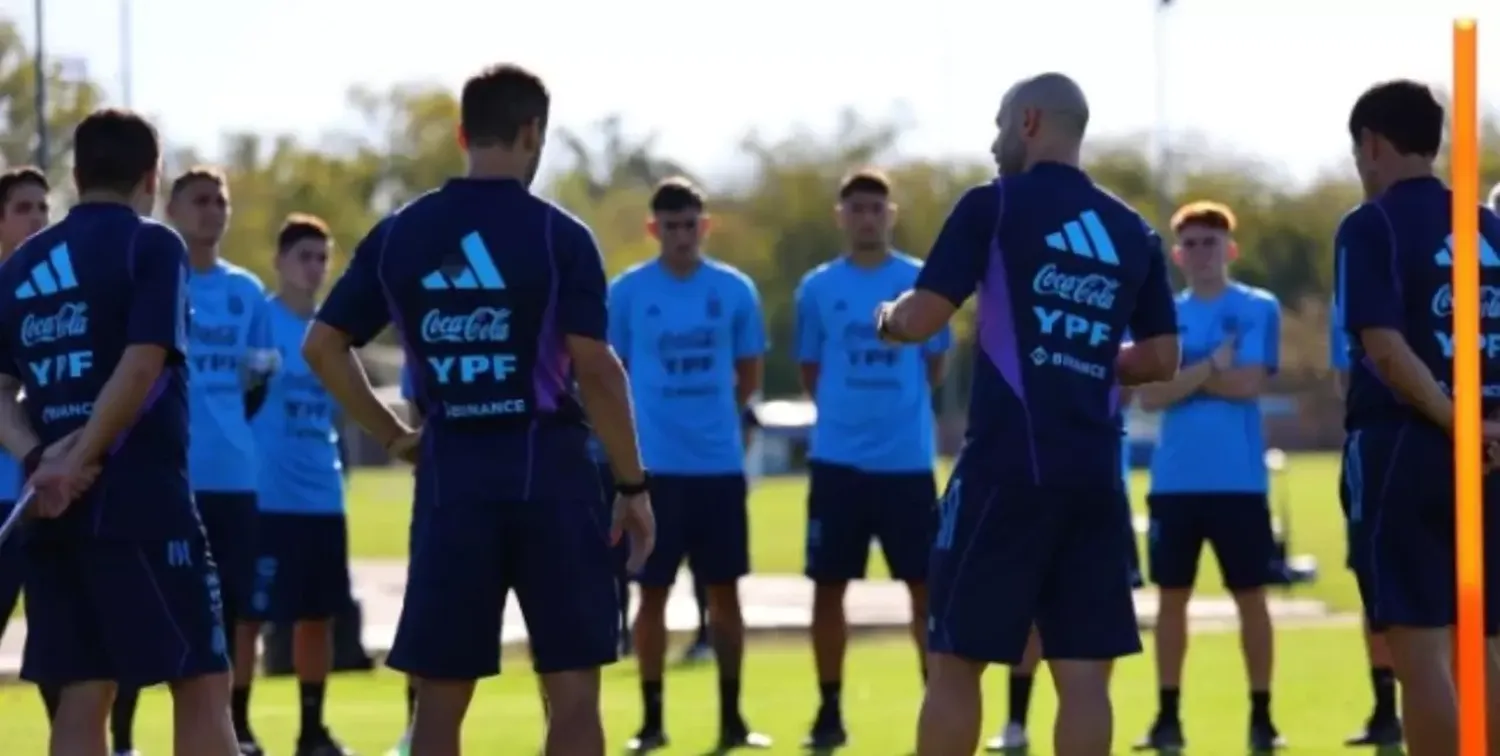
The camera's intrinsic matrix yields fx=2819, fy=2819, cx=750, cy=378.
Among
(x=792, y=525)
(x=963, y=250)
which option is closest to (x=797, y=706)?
(x=963, y=250)

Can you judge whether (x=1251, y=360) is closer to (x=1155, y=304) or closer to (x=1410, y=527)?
(x=1410, y=527)

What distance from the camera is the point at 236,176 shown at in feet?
327

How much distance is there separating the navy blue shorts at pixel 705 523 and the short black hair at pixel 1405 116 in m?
5.23

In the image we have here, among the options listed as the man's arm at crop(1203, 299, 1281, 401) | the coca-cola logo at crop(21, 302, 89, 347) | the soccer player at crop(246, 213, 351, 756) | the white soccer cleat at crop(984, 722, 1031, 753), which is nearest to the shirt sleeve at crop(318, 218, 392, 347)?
the coca-cola logo at crop(21, 302, 89, 347)

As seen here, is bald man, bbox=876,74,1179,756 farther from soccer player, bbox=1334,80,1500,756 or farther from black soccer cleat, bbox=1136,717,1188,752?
black soccer cleat, bbox=1136,717,1188,752

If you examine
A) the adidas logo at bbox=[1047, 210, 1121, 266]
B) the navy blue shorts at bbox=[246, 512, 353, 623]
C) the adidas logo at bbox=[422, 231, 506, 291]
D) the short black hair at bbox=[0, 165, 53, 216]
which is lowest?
the navy blue shorts at bbox=[246, 512, 353, 623]

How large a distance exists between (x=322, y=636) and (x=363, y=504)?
43904mm

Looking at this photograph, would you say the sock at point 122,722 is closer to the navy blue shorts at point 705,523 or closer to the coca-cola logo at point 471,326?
the navy blue shorts at point 705,523

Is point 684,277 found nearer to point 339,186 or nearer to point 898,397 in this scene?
point 898,397

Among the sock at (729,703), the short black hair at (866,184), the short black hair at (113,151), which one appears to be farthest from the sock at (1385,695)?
the short black hair at (113,151)

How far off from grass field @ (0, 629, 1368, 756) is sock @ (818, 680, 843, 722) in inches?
6.4

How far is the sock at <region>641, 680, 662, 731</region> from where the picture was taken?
12.9m

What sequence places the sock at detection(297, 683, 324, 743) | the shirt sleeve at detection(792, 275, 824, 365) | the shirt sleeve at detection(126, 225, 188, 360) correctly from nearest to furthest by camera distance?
the shirt sleeve at detection(126, 225, 188, 360), the sock at detection(297, 683, 324, 743), the shirt sleeve at detection(792, 275, 824, 365)

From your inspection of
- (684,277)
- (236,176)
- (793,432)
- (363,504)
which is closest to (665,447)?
(684,277)
